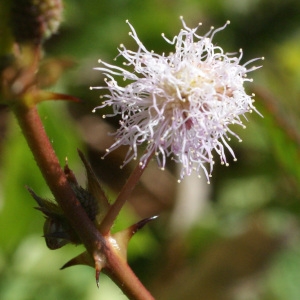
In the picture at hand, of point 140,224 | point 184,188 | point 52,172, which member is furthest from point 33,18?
point 184,188

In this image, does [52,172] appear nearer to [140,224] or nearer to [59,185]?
[59,185]

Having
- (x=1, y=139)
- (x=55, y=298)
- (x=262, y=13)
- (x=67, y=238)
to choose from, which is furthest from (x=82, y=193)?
(x=262, y=13)

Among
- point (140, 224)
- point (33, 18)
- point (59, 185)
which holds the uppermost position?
point (33, 18)

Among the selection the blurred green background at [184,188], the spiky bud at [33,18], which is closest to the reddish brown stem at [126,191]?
the spiky bud at [33,18]

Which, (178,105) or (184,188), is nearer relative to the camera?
(178,105)

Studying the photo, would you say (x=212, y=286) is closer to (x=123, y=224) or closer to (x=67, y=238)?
(x=123, y=224)

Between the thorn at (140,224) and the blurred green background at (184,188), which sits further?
the blurred green background at (184,188)

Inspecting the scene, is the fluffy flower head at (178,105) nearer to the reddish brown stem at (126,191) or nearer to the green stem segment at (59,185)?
the reddish brown stem at (126,191)
